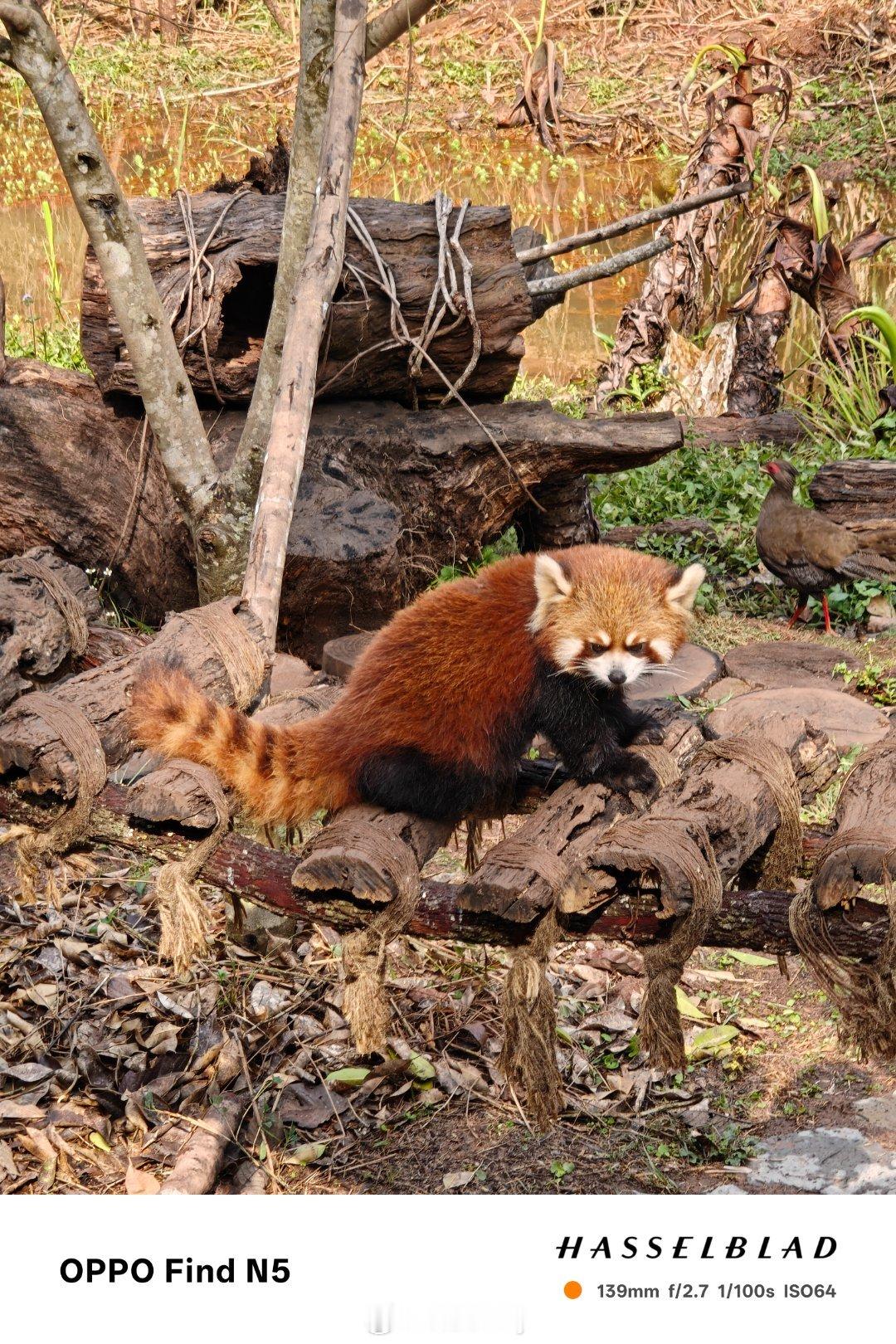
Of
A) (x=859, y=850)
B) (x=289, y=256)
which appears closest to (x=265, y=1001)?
(x=859, y=850)

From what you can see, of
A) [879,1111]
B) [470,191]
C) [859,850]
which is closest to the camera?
[859,850]

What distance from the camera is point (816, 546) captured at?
538 cm

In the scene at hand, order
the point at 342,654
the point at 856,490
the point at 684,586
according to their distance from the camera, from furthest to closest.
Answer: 1. the point at 856,490
2. the point at 342,654
3. the point at 684,586

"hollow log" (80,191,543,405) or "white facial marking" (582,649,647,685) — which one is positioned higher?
"hollow log" (80,191,543,405)

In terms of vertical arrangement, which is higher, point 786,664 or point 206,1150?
point 786,664

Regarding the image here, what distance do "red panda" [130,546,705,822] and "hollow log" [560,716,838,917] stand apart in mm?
301

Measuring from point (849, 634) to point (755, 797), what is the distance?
11.1 ft

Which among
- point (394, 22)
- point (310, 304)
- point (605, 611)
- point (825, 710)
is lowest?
point (825, 710)

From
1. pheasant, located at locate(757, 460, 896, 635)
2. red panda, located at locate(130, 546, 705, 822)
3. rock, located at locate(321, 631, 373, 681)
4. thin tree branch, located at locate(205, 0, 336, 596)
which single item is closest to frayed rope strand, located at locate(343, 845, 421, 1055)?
red panda, located at locate(130, 546, 705, 822)

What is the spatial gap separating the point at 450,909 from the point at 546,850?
0.63 ft

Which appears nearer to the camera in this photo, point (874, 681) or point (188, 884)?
point (188, 884)

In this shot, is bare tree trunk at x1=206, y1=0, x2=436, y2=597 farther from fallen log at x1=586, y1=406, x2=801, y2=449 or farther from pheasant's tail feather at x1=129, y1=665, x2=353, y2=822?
fallen log at x1=586, y1=406, x2=801, y2=449

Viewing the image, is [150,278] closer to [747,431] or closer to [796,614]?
[796,614]

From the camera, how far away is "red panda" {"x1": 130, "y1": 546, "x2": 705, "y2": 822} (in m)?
2.52
